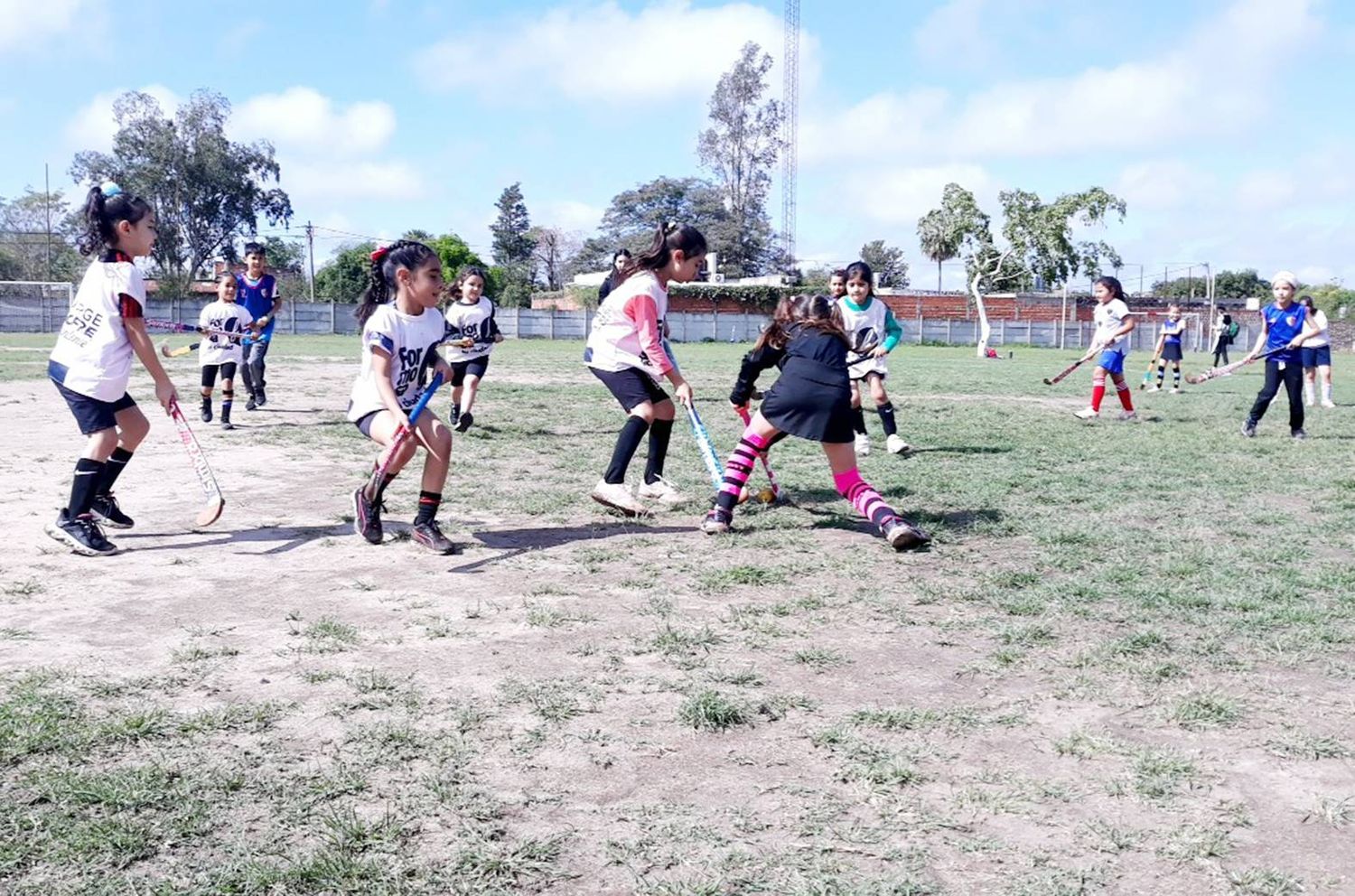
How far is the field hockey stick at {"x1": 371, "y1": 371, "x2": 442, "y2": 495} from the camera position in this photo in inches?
250

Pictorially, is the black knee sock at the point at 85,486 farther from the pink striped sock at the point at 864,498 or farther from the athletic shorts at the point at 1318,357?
the athletic shorts at the point at 1318,357

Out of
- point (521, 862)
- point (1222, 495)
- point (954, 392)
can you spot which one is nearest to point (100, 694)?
point (521, 862)

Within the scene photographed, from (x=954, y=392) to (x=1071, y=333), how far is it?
44238mm

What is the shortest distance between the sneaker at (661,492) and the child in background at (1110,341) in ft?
25.9

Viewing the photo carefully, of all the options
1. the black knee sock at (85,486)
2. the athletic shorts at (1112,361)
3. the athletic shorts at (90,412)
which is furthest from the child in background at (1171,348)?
the black knee sock at (85,486)

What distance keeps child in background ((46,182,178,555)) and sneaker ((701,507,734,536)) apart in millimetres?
3156

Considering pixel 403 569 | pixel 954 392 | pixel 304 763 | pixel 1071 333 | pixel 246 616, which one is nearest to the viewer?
pixel 304 763

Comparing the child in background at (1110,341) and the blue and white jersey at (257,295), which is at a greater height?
the blue and white jersey at (257,295)

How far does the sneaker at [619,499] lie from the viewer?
750 centimetres

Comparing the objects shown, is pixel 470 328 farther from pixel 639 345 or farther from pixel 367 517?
pixel 367 517

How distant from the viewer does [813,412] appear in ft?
22.1

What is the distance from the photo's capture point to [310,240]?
207ft

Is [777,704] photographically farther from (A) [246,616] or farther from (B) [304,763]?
(A) [246,616]

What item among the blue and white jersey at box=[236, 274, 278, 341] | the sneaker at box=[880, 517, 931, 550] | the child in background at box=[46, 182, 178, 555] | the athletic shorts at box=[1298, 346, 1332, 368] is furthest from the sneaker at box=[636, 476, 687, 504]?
the athletic shorts at box=[1298, 346, 1332, 368]
